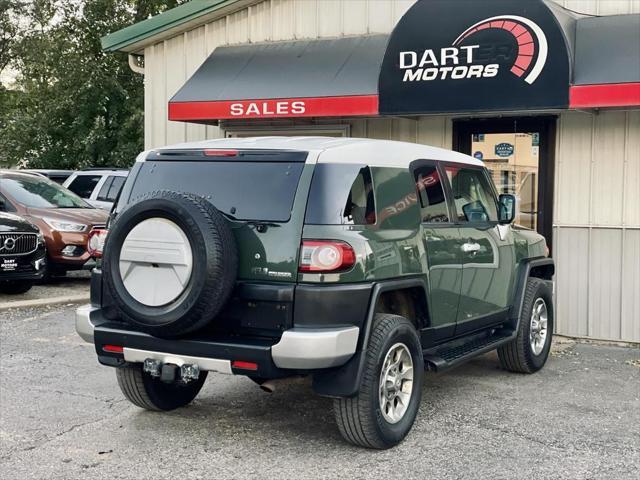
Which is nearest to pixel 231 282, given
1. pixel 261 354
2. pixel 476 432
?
pixel 261 354

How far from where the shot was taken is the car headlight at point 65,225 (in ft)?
40.9

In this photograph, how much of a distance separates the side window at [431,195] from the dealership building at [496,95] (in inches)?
116

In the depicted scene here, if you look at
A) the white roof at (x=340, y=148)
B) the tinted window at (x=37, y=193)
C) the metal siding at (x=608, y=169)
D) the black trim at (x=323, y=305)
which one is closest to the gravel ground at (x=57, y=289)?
the tinted window at (x=37, y=193)

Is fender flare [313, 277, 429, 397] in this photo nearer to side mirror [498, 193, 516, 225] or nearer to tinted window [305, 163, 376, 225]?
tinted window [305, 163, 376, 225]

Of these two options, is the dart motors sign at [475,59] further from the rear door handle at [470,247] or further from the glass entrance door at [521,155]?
the rear door handle at [470,247]

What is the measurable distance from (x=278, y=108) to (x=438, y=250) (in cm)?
469

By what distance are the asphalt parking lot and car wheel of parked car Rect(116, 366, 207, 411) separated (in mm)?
98

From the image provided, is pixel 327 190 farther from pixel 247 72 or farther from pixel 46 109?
pixel 46 109

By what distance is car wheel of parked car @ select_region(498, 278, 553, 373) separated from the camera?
7281 millimetres

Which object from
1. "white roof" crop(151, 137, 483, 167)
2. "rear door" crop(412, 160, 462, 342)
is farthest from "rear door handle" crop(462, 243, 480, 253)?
"white roof" crop(151, 137, 483, 167)

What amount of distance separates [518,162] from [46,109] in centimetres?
2099

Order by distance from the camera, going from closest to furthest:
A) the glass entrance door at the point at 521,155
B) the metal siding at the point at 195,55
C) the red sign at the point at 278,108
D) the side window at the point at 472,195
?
the side window at the point at 472,195 < the red sign at the point at 278,108 < the glass entrance door at the point at 521,155 < the metal siding at the point at 195,55

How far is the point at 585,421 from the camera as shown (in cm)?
604

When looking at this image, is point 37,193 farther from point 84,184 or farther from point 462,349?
point 462,349
